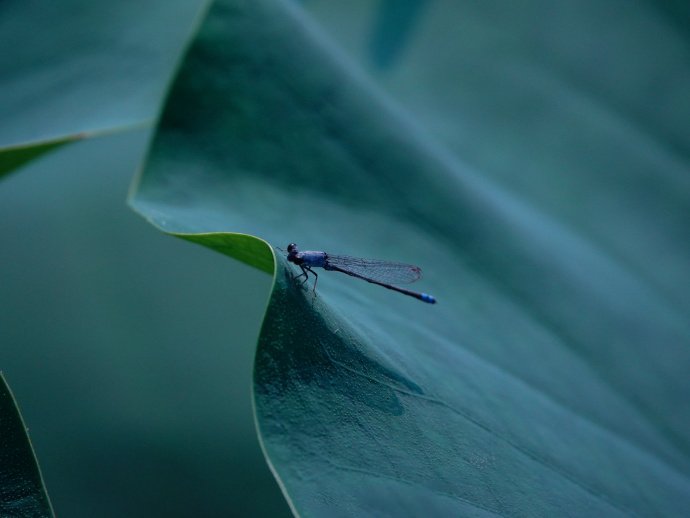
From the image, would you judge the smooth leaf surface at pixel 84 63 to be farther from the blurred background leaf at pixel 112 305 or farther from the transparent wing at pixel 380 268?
the transparent wing at pixel 380 268

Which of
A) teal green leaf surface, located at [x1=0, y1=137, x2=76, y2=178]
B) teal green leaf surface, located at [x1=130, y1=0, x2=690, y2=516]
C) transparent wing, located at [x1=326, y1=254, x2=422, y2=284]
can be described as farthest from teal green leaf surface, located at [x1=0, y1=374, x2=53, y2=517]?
transparent wing, located at [x1=326, y1=254, x2=422, y2=284]

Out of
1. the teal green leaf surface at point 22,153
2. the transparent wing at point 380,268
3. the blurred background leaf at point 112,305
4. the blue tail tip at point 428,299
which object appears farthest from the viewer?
the blurred background leaf at point 112,305

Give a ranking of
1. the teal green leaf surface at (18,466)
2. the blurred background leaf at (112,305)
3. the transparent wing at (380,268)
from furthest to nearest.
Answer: the blurred background leaf at (112,305) < the transparent wing at (380,268) < the teal green leaf surface at (18,466)

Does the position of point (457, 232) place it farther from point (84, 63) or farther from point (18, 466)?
point (18, 466)

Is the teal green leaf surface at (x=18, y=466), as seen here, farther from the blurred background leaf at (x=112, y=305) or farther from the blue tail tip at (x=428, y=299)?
the blue tail tip at (x=428, y=299)

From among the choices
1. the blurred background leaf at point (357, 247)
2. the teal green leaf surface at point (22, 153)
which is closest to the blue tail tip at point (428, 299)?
the blurred background leaf at point (357, 247)

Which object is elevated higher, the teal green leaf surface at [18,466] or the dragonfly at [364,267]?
the dragonfly at [364,267]

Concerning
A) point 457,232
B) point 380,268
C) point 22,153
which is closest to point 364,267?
point 380,268

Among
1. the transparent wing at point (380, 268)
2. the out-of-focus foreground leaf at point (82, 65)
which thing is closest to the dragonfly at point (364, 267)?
the transparent wing at point (380, 268)

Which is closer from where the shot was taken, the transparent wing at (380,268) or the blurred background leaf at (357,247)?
the blurred background leaf at (357,247)
